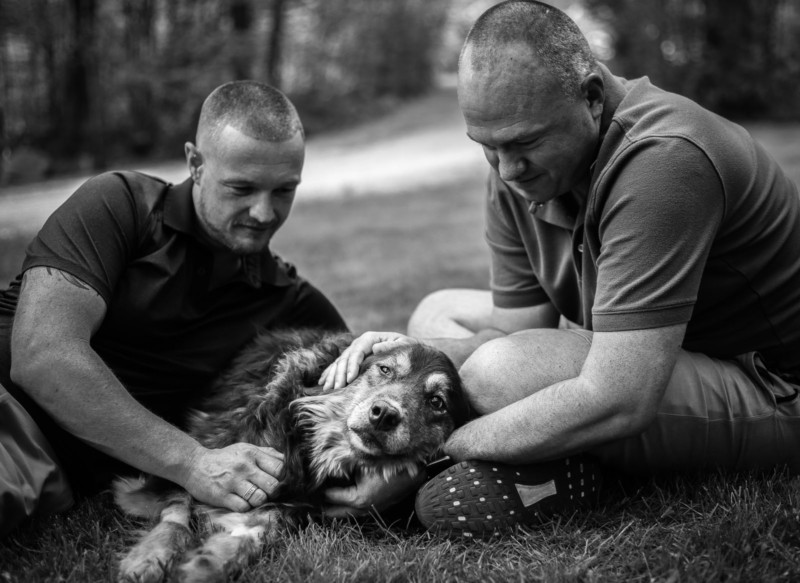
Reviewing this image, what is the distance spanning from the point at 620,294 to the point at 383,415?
110 cm

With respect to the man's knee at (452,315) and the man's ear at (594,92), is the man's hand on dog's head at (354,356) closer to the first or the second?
the man's knee at (452,315)

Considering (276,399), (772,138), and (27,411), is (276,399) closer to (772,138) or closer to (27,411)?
(27,411)

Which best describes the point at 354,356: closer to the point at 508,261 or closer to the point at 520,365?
the point at 520,365

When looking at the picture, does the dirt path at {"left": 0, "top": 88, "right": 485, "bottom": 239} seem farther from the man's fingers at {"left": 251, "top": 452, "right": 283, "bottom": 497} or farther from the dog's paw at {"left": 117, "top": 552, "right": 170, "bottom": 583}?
the dog's paw at {"left": 117, "top": 552, "right": 170, "bottom": 583}

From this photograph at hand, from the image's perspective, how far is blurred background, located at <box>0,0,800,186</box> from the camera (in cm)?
1418

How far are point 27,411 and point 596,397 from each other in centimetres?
233

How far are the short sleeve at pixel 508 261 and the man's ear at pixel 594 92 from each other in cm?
89

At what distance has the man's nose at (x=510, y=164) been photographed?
10.1 feet

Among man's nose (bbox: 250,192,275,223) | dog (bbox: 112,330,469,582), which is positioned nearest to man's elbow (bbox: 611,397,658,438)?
dog (bbox: 112,330,469,582)

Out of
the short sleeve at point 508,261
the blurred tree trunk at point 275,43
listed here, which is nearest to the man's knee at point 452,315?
the short sleeve at point 508,261

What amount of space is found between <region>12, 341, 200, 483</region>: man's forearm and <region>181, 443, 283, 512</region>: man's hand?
5cm

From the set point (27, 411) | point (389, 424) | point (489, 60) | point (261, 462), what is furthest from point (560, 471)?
point (27, 411)

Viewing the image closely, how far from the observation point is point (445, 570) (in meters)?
2.77

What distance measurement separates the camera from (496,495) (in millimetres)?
3012
